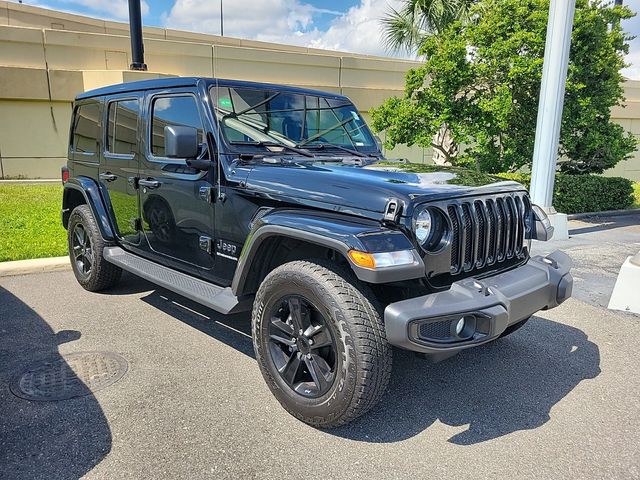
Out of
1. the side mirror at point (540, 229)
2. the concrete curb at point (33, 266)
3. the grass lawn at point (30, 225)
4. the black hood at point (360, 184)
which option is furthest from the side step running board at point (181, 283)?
the grass lawn at point (30, 225)

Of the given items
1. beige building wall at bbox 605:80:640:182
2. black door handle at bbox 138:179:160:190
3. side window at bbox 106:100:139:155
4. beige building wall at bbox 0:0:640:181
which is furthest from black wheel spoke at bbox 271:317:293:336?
beige building wall at bbox 605:80:640:182

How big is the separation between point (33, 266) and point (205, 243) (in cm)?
332

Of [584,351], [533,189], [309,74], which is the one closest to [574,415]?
[584,351]

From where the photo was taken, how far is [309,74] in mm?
15164

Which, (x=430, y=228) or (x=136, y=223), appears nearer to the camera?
(x=430, y=228)

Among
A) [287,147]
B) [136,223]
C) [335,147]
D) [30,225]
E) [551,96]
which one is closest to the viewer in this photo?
[287,147]

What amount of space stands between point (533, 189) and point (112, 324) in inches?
267

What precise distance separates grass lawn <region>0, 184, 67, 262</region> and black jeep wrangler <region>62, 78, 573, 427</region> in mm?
2386

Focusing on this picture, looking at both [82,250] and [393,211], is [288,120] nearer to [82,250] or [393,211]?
[393,211]

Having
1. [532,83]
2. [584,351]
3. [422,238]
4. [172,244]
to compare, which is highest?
[532,83]

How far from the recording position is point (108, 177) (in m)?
4.64

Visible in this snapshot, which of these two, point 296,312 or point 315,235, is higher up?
point 315,235

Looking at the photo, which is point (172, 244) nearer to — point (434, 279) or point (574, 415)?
point (434, 279)

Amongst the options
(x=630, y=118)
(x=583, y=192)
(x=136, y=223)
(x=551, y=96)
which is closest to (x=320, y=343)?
(x=136, y=223)
